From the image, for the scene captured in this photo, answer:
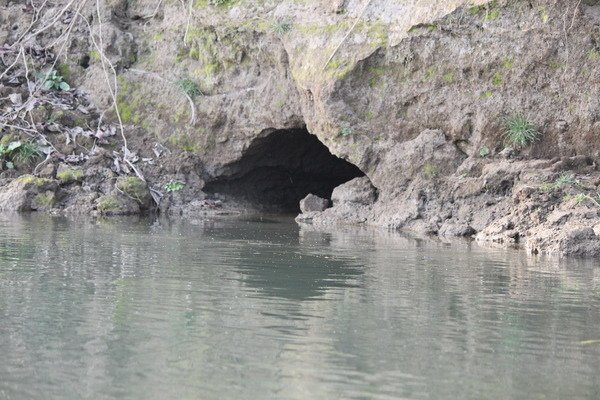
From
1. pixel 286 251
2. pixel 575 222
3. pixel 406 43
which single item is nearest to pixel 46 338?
pixel 286 251

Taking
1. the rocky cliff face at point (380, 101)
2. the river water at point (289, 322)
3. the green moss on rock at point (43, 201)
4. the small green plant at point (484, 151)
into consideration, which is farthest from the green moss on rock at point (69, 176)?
the small green plant at point (484, 151)

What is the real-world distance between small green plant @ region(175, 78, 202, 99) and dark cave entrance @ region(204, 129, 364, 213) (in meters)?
1.36

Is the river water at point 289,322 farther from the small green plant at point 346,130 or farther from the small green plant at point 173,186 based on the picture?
the small green plant at point 173,186

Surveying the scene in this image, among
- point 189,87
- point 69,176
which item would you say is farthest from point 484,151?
point 69,176

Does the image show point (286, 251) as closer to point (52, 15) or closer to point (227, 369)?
point (227, 369)

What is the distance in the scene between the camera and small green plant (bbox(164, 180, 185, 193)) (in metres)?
16.6

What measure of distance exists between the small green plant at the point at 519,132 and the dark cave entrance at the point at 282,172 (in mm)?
3973

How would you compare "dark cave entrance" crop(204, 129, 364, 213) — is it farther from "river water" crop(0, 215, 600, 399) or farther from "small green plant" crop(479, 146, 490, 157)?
"river water" crop(0, 215, 600, 399)

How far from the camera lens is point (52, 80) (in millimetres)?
17906

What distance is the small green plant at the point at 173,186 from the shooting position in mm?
16609

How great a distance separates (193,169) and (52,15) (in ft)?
13.8

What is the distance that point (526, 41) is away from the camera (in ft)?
46.8

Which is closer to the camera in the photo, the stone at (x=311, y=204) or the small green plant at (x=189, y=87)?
the stone at (x=311, y=204)

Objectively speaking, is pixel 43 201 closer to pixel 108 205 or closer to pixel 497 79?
pixel 108 205
